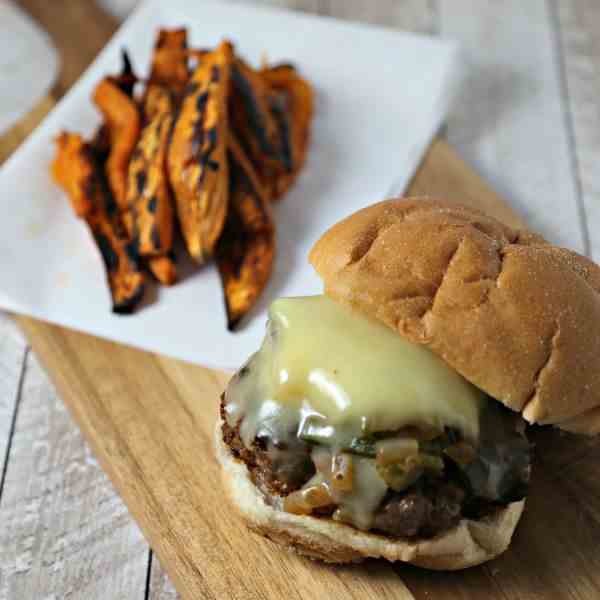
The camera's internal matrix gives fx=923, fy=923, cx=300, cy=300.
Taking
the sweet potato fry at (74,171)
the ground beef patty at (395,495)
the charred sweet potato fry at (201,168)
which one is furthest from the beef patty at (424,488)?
the sweet potato fry at (74,171)

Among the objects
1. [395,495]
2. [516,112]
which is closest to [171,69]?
[516,112]

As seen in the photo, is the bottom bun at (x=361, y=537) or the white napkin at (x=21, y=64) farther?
the white napkin at (x=21, y=64)

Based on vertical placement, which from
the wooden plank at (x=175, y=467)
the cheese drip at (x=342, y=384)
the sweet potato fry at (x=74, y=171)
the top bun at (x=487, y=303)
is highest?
the top bun at (x=487, y=303)

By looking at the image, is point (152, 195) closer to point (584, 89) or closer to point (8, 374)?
point (8, 374)

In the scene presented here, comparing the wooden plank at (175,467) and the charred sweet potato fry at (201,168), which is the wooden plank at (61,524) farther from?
the charred sweet potato fry at (201,168)

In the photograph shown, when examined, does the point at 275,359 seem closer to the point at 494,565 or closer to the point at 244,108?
the point at 494,565

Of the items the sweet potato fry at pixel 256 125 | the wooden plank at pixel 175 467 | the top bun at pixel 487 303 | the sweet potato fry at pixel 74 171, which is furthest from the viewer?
the sweet potato fry at pixel 256 125
